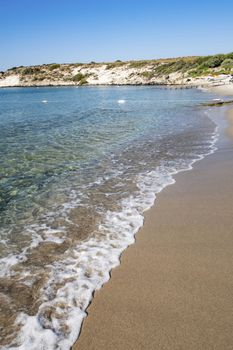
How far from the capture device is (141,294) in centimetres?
384

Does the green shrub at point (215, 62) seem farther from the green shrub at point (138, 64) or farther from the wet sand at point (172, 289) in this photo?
the wet sand at point (172, 289)

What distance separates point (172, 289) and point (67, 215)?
10.4 feet

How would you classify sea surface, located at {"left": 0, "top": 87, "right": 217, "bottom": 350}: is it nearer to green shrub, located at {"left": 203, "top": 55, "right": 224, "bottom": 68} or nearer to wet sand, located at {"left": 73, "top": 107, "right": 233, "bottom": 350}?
wet sand, located at {"left": 73, "top": 107, "right": 233, "bottom": 350}

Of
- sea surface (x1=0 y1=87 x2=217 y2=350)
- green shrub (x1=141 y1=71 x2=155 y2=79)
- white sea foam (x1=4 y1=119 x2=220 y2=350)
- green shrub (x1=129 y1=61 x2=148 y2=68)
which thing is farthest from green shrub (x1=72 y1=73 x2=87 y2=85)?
white sea foam (x1=4 y1=119 x2=220 y2=350)

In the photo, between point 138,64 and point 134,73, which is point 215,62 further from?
point 138,64

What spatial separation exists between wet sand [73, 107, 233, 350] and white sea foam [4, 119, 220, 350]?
0.53 ft

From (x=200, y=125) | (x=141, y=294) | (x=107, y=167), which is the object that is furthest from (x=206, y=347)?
(x=200, y=125)

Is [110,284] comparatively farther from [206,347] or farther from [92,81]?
[92,81]

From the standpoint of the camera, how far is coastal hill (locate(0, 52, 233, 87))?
75.4m

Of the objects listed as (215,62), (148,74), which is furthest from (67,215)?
(148,74)

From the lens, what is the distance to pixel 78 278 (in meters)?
4.36

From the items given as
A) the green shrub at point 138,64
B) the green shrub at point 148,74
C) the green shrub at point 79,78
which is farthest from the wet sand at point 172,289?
the green shrub at point 138,64

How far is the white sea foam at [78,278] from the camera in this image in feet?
11.1

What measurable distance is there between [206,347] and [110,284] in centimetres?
147
